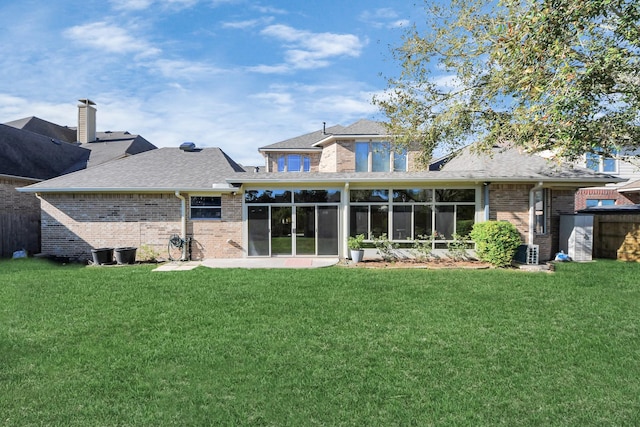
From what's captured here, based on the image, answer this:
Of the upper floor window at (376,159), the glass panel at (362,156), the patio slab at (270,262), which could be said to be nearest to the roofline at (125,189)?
the patio slab at (270,262)

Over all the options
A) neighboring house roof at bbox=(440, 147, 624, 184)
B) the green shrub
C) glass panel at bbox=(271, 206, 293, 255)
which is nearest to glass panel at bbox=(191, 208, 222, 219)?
glass panel at bbox=(271, 206, 293, 255)

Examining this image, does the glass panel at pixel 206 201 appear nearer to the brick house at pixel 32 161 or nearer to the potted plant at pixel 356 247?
the potted plant at pixel 356 247

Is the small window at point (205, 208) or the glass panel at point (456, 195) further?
the small window at point (205, 208)

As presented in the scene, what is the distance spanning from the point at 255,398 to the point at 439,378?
7.06 ft

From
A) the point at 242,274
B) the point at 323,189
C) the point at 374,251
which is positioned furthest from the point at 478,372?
the point at 323,189

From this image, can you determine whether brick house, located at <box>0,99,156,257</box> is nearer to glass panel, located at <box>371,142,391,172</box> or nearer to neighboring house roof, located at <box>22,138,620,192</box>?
neighboring house roof, located at <box>22,138,620,192</box>

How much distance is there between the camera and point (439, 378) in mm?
4035

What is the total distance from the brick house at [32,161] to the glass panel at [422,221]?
16.4 m

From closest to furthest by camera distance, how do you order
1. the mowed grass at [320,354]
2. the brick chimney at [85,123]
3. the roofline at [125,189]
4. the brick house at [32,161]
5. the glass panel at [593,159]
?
the mowed grass at [320,354]
the glass panel at [593,159]
the roofline at [125,189]
the brick house at [32,161]
the brick chimney at [85,123]

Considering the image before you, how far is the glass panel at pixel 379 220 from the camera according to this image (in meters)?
12.9

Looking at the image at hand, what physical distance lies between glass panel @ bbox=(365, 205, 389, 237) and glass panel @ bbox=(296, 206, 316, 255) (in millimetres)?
2271

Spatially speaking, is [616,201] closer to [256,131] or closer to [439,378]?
[256,131]

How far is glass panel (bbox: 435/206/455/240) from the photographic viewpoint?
12.8 meters

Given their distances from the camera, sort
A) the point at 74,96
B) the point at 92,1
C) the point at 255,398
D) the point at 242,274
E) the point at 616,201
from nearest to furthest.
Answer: the point at 255,398, the point at 92,1, the point at 242,274, the point at 616,201, the point at 74,96
